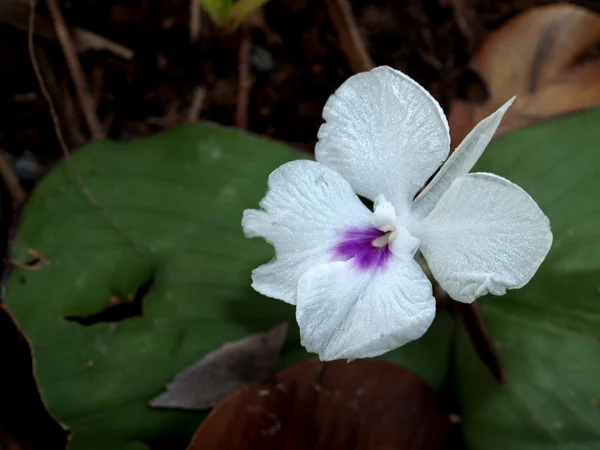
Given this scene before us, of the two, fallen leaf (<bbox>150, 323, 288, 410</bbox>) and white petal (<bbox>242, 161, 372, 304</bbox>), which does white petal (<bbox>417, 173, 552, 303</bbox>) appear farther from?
fallen leaf (<bbox>150, 323, 288, 410</bbox>)

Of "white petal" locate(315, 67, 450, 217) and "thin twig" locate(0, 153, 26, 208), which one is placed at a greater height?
"white petal" locate(315, 67, 450, 217)

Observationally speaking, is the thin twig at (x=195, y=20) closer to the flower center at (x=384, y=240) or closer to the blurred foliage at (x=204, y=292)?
the blurred foliage at (x=204, y=292)

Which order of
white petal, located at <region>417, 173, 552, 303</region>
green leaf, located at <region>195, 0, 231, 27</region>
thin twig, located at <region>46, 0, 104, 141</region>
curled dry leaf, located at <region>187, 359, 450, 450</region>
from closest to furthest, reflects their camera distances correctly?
white petal, located at <region>417, 173, 552, 303</region>
curled dry leaf, located at <region>187, 359, 450, 450</region>
green leaf, located at <region>195, 0, 231, 27</region>
thin twig, located at <region>46, 0, 104, 141</region>

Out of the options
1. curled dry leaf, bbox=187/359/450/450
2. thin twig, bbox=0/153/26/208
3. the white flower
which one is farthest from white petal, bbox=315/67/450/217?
thin twig, bbox=0/153/26/208

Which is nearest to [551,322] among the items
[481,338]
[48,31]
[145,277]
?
[481,338]

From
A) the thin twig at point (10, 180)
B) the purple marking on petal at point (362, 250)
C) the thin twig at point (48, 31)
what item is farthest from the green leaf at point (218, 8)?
the purple marking on petal at point (362, 250)
